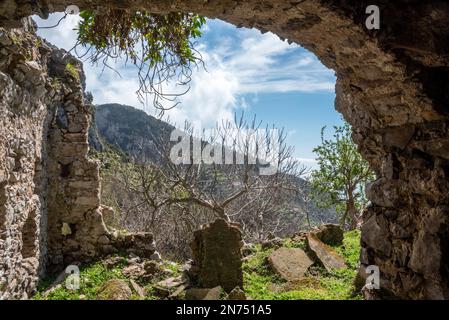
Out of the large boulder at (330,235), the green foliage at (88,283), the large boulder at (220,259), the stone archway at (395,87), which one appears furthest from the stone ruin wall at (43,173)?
the large boulder at (330,235)

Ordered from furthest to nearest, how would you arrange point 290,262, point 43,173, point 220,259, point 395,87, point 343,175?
point 343,175 < point 290,262 < point 43,173 < point 220,259 < point 395,87

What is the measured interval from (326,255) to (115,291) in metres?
4.52

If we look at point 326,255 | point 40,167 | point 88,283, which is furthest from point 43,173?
point 326,255

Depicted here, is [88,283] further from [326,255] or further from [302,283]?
[326,255]

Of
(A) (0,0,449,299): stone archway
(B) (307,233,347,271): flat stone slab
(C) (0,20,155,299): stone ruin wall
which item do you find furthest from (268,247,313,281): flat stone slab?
(A) (0,0,449,299): stone archway

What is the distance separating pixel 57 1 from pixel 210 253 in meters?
5.34

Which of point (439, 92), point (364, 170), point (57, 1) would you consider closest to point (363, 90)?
point (439, 92)

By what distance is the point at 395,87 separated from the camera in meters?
2.46

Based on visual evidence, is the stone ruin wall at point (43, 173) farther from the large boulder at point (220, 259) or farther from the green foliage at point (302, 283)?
the green foliage at point (302, 283)

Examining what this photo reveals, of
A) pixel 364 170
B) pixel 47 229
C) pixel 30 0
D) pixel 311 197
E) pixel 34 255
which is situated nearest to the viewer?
pixel 30 0

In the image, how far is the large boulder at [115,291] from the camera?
6.18 metres

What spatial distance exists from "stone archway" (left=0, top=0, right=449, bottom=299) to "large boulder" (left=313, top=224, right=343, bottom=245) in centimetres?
684

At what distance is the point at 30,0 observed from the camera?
7.52 ft
